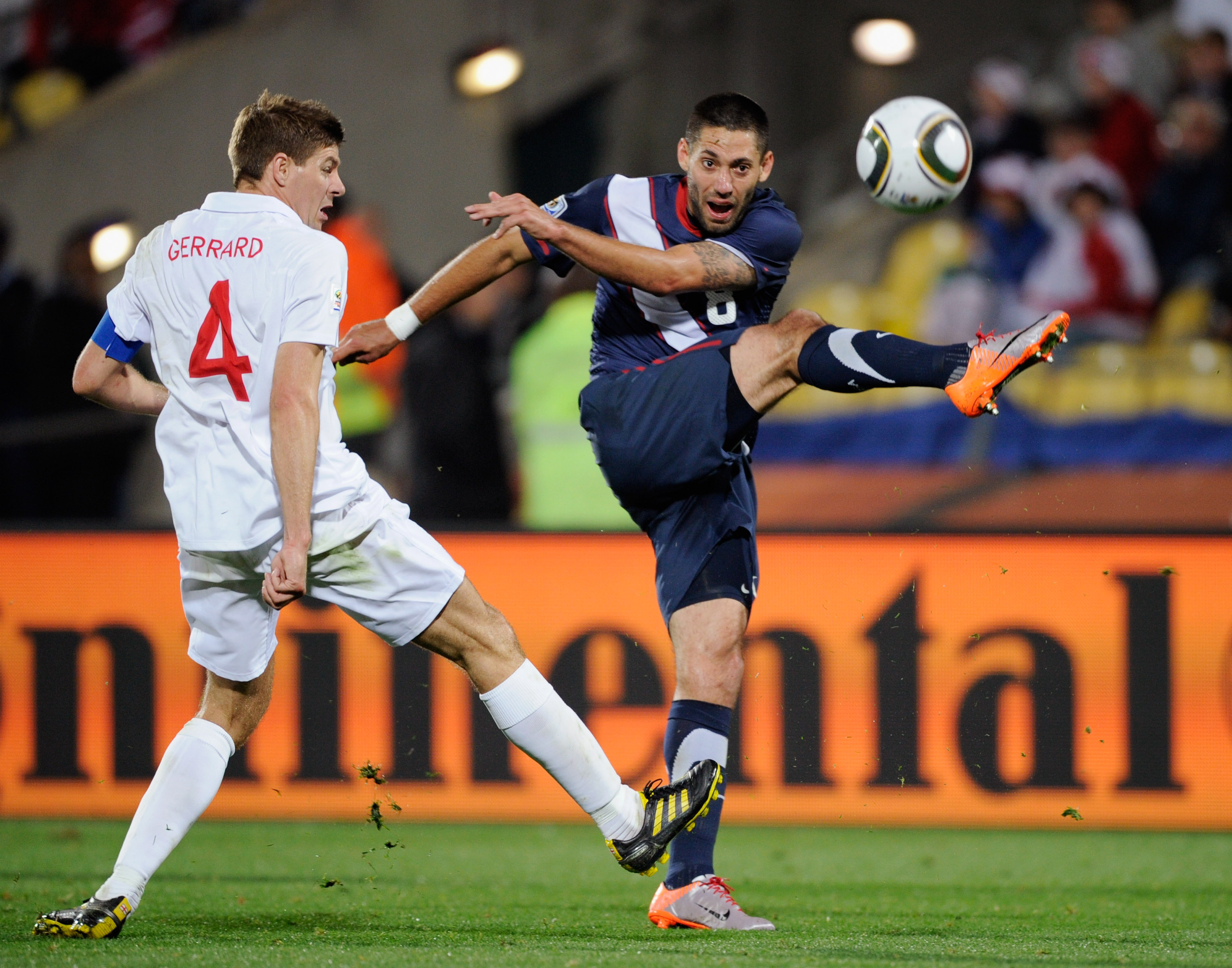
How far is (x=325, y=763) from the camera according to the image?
5.79 meters

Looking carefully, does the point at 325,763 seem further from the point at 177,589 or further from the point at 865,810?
the point at 865,810

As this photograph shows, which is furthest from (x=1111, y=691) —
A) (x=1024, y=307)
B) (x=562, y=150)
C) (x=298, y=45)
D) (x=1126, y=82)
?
(x=298, y=45)

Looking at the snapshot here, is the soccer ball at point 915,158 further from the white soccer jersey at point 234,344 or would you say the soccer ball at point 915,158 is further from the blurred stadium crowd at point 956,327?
the blurred stadium crowd at point 956,327

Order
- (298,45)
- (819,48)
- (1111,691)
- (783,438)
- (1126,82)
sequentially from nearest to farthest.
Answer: (1111,691), (783,438), (1126,82), (298,45), (819,48)

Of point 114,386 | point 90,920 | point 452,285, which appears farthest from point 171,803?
point 452,285

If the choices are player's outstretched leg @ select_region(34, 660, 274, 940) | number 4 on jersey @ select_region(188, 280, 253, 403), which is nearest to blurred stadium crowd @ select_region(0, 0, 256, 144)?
number 4 on jersey @ select_region(188, 280, 253, 403)

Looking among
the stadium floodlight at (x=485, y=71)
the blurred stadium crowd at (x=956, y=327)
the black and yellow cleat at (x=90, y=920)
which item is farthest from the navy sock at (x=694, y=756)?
the stadium floodlight at (x=485, y=71)

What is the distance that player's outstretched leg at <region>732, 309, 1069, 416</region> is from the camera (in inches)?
135

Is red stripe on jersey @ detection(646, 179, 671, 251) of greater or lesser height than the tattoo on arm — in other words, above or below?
above

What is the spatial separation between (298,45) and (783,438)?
14.9ft

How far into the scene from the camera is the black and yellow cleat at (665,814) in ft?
11.3

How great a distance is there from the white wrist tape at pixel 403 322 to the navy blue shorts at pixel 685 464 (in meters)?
0.48

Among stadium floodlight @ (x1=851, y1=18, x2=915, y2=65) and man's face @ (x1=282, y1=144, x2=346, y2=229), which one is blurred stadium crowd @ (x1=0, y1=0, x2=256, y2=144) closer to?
stadium floodlight @ (x1=851, y1=18, x2=915, y2=65)

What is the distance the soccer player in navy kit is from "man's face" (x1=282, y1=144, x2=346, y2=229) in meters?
0.37
